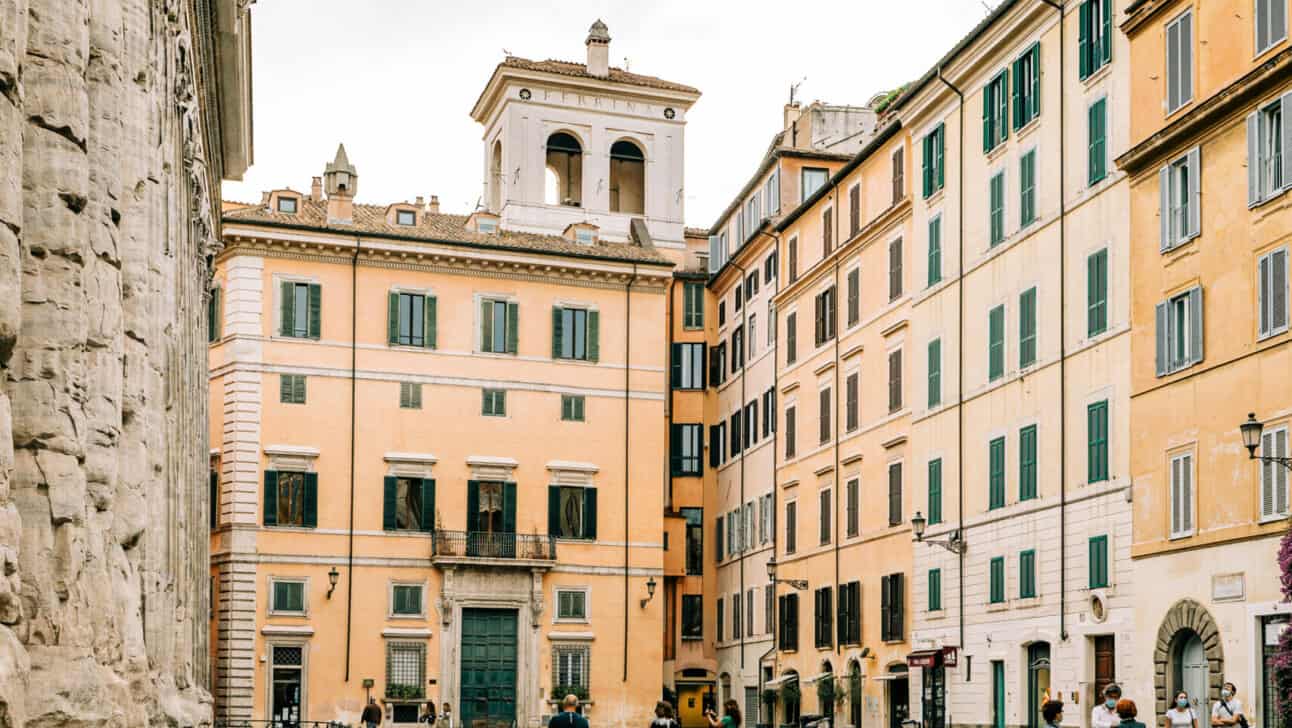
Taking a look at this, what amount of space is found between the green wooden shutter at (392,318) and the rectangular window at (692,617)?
14623 millimetres

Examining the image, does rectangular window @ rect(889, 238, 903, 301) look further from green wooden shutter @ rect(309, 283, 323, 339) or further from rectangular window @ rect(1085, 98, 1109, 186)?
green wooden shutter @ rect(309, 283, 323, 339)

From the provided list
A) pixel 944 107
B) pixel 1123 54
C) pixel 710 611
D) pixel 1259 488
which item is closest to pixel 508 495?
pixel 710 611

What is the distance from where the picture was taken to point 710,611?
2751 inches

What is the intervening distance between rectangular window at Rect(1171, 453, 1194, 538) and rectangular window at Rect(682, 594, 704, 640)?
34.4 m

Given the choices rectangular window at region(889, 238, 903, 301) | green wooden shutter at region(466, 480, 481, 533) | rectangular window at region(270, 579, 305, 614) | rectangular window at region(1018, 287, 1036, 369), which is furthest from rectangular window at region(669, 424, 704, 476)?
rectangular window at region(1018, 287, 1036, 369)

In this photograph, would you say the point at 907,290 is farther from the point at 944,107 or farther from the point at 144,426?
the point at 144,426

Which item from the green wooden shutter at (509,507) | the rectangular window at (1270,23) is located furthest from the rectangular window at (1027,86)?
the green wooden shutter at (509,507)

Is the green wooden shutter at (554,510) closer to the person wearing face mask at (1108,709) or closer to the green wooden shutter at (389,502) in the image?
the green wooden shutter at (389,502)

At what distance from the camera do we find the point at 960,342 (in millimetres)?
47969

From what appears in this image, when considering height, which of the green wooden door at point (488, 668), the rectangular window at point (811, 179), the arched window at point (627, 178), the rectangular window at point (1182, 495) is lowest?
the green wooden door at point (488, 668)

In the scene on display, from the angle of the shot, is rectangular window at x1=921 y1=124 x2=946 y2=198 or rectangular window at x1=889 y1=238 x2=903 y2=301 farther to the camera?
rectangular window at x1=889 y1=238 x2=903 y2=301

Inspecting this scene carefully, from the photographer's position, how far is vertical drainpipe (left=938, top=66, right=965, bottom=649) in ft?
→ 156

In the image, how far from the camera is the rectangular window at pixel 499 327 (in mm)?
63469

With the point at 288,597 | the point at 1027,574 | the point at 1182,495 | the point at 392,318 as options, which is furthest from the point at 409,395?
the point at 1182,495
